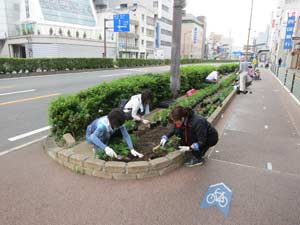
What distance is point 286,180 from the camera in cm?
312

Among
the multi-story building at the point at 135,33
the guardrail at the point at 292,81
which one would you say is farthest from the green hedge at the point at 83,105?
the multi-story building at the point at 135,33

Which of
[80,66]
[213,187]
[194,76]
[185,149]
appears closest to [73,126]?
[185,149]

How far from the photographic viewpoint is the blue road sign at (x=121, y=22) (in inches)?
967

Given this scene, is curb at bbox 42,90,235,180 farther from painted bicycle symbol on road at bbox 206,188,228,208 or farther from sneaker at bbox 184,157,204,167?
painted bicycle symbol on road at bbox 206,188,228,208

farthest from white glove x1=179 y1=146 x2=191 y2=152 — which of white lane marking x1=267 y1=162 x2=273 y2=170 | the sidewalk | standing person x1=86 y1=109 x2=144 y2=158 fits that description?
white lane marking x1=267 y1=162 x2=273 y2=170

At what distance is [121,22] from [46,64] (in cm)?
1081

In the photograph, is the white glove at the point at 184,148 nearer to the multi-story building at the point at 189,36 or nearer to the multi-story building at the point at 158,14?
the multi-story building at the point at 158,14

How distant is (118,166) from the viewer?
2.92 m

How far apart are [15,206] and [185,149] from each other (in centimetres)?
228

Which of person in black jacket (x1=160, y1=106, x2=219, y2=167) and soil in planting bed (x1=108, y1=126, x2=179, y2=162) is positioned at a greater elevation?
person in black jacket (x1=160, y1=106, x2=219, y2=167)

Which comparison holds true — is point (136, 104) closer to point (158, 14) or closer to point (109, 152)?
point (109, 152)

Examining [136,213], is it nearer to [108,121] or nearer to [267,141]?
[108,121]

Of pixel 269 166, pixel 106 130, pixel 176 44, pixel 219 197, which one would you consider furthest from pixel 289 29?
pixel 106 130

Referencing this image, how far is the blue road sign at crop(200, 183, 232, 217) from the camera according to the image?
8.25 feet
